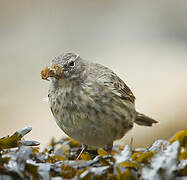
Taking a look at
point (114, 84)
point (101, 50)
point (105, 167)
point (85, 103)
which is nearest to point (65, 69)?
point (85, 103)

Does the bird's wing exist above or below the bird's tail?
above

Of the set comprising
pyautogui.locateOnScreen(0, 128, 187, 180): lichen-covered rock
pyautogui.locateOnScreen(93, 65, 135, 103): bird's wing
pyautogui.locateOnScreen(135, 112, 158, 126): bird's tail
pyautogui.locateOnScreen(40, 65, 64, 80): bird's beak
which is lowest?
pyautogui.locateOnScreen(135, 112, 158, 126): bird's tail

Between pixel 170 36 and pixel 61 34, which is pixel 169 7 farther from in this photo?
pixel 61 34

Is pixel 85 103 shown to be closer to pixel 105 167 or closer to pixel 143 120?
pixel 143 120

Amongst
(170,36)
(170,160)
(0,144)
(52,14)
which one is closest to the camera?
(170,160)

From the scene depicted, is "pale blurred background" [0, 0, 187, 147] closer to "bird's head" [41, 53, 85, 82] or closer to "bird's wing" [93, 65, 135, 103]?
"bird's wing" [93, 65, 135, 103]

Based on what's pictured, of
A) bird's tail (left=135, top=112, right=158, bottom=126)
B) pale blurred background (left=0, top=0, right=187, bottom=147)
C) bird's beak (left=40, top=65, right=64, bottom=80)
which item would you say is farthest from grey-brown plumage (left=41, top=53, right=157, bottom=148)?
pale blurred background (left=0, top=0, right=187, bottom=147)

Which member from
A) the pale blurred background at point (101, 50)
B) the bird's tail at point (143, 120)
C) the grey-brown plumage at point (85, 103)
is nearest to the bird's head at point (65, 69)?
the grey-brown plumage at point (85, 103)

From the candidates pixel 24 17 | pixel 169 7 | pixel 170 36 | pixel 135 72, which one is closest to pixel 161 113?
pixel 135 72
